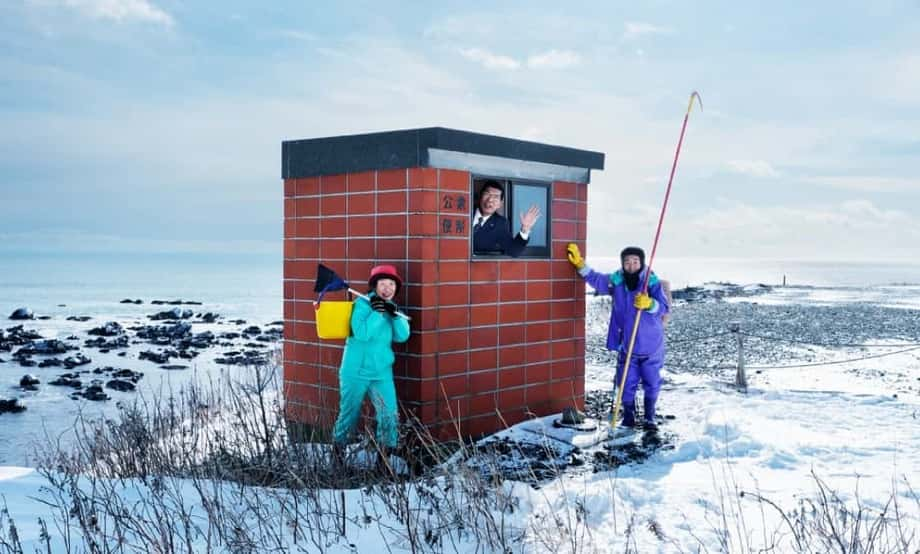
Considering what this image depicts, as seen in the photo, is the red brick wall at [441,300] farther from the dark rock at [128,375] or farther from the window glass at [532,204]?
the dark rock at [128,375]

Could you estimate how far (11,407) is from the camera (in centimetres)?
1389

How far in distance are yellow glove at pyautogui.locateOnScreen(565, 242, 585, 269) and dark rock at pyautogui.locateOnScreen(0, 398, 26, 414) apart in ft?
35.8

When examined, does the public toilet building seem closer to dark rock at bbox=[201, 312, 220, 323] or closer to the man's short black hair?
the man's short black hair

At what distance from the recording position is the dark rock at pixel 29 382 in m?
16.0

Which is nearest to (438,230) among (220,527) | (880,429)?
(220,527)

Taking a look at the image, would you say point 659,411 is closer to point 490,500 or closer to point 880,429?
point 880,429

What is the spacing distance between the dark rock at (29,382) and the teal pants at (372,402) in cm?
1224

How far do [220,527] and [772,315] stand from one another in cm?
2501

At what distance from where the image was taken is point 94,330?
26703mm

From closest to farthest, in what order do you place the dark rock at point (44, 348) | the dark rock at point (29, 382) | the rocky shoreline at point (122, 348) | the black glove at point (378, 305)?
1. the black glove at point (378, 305)
2. the dark rock at point (29, 382)
3. the rocky shoreline at point (122, 348)
4. the dark rock at point (44, 348)

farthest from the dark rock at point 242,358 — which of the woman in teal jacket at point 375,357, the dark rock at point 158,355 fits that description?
the woman in teal jacket at point 375,357

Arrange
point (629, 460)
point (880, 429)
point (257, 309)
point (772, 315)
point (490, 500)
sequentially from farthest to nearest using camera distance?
1. point (257, 309)
2. point (772, 315)
3. point (880, 429)
4. point (629, 460)
5. point (490, 500)

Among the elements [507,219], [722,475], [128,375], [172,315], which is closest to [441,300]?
[507,219]

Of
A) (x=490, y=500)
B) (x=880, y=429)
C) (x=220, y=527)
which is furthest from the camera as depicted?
(x=880, y=429)
